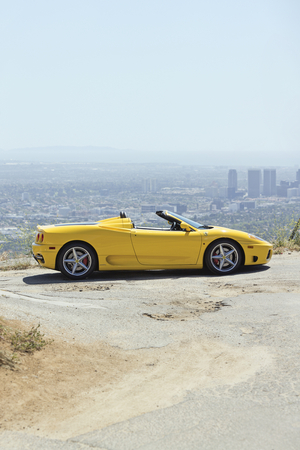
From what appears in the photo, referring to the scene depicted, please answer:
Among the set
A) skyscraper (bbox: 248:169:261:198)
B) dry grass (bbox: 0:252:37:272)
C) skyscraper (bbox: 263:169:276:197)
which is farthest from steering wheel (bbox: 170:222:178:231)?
skyscraper (bbox: 248:169:261:198)

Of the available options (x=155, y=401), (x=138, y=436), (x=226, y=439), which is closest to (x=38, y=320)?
(x=155, y=401)

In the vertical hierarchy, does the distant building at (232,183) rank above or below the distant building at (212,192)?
above

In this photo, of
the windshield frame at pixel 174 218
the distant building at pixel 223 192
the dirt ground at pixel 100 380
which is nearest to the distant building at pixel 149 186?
the distant building at pixel 223 192

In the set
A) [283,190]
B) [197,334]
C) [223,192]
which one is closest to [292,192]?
[283,190]

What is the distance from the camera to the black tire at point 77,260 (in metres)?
8.46

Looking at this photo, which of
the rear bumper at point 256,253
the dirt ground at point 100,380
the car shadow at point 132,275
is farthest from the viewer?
the rear bumper at point 256,253

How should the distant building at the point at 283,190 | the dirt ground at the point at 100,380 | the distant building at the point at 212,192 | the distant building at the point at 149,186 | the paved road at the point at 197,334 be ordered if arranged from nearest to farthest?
the paved road at the point at 197,334, the dirt ground at the point at 100,380, the distant building at the point at 283,190, the distant building at the point at 212,192, the distant building at the point at 149,186

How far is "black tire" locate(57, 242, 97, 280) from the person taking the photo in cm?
846

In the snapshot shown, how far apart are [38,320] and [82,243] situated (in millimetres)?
3181

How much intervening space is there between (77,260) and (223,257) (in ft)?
9.06

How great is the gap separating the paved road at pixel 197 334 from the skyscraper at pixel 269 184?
32.2 m

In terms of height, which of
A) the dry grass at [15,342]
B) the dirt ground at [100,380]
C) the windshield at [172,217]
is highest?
the windshield at [172,217]

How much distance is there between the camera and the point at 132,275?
28.9 ft

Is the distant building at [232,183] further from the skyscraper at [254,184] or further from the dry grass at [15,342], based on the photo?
the dry grass at [15,342]
